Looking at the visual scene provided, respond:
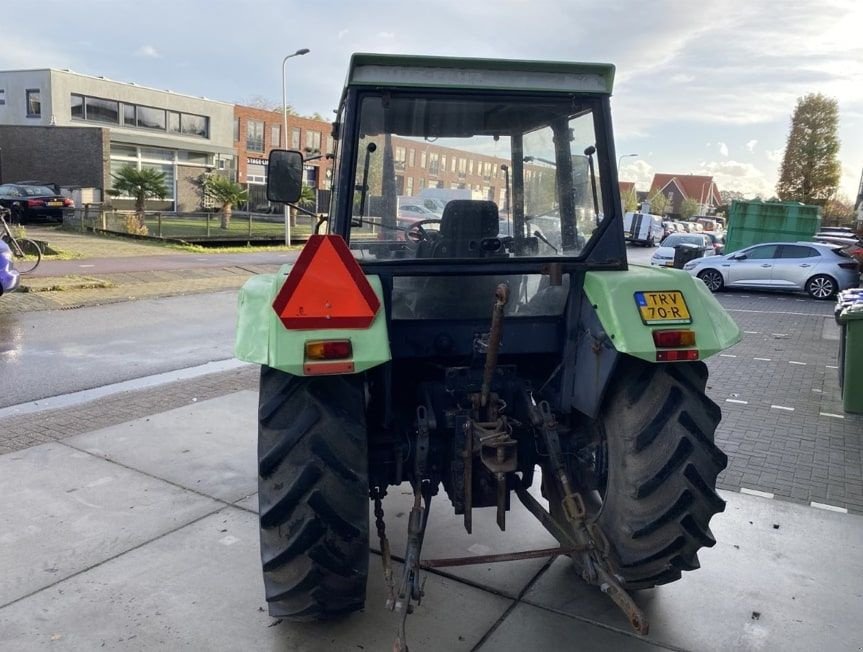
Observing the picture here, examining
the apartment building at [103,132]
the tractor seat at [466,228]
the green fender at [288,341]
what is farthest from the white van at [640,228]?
the green fender at [288,341]

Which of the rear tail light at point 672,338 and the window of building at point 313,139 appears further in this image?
the window of building at point 313,139

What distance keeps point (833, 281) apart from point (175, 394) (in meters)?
16.1

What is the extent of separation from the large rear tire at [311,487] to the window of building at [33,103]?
40690 millimetres

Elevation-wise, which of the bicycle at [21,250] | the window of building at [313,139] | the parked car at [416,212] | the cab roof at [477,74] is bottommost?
the bicycle at [21,250]

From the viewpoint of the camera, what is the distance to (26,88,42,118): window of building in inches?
1444

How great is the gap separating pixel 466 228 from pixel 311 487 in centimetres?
142

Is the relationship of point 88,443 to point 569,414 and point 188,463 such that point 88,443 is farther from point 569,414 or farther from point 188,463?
point 569,414

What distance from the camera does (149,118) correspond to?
40.2 metres

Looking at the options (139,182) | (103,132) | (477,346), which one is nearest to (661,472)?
(477,346)

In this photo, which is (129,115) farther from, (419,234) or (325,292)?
(325,292)

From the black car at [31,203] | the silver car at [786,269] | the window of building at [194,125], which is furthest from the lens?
the window of building at [194,125]

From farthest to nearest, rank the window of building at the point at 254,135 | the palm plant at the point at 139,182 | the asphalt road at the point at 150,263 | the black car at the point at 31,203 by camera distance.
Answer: the window of building at the point at 254,135
the palm plant at the point at 139,182
the black car at the point at 31,203
the asphalt road at the point at 150,263

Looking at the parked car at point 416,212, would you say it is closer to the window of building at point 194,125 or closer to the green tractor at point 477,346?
the green tractor at point 477,346

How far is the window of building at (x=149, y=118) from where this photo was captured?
3962 cm
